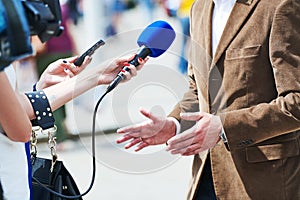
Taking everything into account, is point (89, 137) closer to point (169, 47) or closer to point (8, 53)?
point (169, 47)

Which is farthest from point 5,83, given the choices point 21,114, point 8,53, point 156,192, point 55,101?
point 156,192

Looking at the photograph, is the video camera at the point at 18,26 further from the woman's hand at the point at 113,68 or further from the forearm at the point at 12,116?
the woman's hand at the point at 113,68

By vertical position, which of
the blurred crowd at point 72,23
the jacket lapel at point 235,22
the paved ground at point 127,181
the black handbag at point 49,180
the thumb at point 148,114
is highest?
the jacket lapel at point 235,22

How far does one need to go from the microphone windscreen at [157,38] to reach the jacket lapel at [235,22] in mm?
172

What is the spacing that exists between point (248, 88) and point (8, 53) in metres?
0.97

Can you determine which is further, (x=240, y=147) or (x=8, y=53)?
(x=240, y=147)

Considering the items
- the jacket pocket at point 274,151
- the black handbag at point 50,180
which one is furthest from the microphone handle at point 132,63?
the jacket pocket at point 274,151

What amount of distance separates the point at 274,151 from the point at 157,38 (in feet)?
1.72

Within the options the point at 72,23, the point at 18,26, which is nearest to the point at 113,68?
the point at 18,26

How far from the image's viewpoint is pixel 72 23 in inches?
295

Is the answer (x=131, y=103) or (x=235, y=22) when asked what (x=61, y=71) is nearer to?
(x=131, y=103)

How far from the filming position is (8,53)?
1.42 m

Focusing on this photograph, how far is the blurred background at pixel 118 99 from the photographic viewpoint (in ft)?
6.93

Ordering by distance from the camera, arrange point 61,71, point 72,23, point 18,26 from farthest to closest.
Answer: point 72,23
point 61,71
point 18,26
